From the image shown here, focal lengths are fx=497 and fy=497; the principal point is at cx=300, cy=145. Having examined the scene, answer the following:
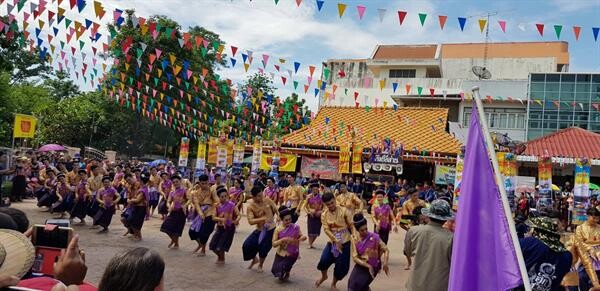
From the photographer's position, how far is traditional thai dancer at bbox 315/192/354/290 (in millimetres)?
7617

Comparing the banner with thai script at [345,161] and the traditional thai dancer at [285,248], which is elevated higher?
the banner with thai script at [345,161]

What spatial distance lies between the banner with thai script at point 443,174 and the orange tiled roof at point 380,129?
842 mm

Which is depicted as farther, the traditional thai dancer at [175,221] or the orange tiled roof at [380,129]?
the orange tiled roof at [380,129]

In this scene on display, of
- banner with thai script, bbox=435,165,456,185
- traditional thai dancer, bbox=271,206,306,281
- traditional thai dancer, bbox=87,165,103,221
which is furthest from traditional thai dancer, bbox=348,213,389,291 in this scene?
banner with thai script, bbox=435,165,456,185

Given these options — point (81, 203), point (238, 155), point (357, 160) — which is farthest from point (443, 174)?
point (81, 203)

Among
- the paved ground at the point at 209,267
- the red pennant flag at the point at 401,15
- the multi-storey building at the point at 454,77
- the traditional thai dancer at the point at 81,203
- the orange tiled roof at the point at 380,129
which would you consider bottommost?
the paved ground at the point at 209,267

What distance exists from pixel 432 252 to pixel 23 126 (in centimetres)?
2094

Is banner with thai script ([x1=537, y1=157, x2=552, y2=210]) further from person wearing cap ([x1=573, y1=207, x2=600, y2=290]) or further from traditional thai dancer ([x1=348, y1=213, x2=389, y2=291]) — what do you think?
traditional thai dancer ([x1=348, y1=213, x2=389, y2=291])

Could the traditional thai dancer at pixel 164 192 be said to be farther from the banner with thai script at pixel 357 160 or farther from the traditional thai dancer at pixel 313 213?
→ the banner with thai script at pixel 357 160

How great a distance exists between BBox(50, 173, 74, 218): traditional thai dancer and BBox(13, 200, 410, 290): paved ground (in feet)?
4.58

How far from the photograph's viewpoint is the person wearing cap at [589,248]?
255 inches

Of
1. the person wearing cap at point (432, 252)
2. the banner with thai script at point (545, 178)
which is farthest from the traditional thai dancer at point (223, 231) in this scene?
the banner with thai script at point (545, 178)

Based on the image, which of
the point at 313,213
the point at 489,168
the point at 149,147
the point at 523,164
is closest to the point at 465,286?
the point at 489,168

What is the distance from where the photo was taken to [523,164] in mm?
23547
